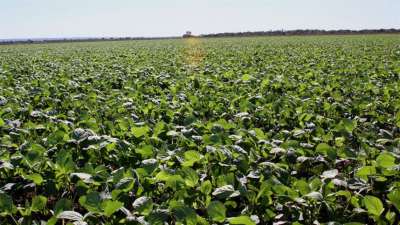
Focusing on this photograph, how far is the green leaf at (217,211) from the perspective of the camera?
2.48 meters

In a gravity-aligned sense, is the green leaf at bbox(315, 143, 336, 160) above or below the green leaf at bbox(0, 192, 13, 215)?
below

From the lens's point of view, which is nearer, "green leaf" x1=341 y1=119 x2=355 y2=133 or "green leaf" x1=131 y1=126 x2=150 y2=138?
"green leaf" x1=131 y1=126 x2=150 y2=138

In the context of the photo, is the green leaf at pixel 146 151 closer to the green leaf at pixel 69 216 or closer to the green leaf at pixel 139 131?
the green leaf at pixel 139 131

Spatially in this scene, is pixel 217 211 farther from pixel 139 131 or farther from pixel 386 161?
pixel 139 131

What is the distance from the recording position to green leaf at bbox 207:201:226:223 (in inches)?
A: 97.8

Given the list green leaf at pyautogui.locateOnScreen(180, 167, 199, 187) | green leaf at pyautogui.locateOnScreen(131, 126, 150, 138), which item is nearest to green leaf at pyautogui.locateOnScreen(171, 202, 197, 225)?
green leaf at pyautogui.locateOnScreen(180, 167, 199, 187)

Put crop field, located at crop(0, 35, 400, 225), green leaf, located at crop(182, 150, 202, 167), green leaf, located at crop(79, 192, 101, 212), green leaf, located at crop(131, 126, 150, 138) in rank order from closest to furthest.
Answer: green leaf, located at crop(79, 192, 101, 212), crop field, located at crop(0, 35, 400, 225), green leaf, located at crop(182, 150, 202, 167), green leaf, located at crop(131, 126, 150, 138)

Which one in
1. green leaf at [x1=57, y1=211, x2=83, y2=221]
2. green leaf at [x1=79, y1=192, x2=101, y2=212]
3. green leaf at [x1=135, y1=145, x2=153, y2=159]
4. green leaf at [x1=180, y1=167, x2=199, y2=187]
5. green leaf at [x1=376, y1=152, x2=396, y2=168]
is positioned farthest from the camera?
green leaf at [x1=135, y1=145, x2=153, y2=159]

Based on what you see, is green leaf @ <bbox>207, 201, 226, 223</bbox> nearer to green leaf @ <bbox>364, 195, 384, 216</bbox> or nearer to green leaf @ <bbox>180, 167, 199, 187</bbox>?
green leaf @ <bbox>180, 167, 199, 187</bbox>

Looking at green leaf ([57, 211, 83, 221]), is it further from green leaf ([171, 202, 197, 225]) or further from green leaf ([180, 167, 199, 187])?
green leaf ([180, 167, 199, 187])

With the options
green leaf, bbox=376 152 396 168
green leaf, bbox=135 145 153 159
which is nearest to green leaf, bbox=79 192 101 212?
green leaf, bbox=135 145 153 159

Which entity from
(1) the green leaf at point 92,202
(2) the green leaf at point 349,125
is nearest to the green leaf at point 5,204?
(1) the green leaf at point 92,202

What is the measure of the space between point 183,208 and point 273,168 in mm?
1106

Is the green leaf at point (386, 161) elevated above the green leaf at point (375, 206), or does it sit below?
above
